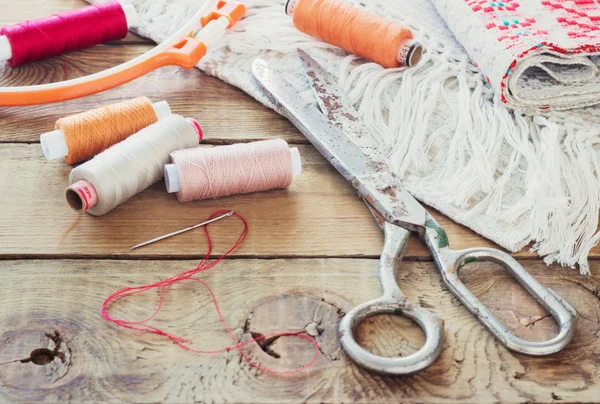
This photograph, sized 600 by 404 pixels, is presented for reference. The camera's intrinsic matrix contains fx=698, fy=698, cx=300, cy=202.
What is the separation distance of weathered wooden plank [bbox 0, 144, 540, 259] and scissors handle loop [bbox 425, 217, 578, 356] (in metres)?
0.03

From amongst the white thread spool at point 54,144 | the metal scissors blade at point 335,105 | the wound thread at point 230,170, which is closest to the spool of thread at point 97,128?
the white thread spool at point 54,144

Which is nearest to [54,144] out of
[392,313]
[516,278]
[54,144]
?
[54,144]

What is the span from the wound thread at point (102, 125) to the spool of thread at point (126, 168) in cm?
5

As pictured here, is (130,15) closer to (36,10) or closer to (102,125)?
(36,10)

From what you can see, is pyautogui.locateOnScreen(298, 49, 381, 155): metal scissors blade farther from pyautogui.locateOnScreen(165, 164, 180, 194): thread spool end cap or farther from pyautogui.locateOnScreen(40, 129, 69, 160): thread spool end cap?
pyautogui.locateOnScreen(40, 129, 69, 160): thread spool end cap

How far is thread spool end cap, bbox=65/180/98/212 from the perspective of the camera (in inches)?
31.9

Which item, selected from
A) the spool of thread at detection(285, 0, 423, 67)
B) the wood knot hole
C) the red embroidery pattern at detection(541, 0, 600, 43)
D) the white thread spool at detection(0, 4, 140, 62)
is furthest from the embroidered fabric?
the wood knot hole

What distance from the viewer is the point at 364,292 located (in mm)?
750

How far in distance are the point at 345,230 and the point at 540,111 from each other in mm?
391

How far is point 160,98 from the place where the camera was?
41.9 inches

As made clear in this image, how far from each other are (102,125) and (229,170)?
201 mm

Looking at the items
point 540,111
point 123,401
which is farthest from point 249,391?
point 540,111

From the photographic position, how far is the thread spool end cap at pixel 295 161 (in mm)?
896

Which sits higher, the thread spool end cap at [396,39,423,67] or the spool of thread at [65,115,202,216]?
the thread spool end cap at [396,39,423,67]
